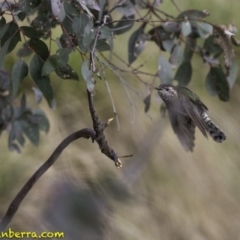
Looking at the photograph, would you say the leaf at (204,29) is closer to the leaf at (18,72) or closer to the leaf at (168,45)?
the leaf at (168,45)

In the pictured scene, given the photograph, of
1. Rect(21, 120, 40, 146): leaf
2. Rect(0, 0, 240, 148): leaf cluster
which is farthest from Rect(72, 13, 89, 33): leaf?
Rect(21, 120, 40, 146): leaf

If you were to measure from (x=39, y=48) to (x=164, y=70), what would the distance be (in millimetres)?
537

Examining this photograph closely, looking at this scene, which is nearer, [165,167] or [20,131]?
[20,131]

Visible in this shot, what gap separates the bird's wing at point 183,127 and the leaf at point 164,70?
10cm

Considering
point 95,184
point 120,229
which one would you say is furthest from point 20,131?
point 120,229

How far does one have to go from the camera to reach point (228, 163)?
11.4ft

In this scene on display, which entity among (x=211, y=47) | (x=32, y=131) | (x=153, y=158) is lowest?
(x=153, y=158)

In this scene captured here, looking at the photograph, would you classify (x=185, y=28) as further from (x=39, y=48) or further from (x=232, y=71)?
(x=39, y=48)

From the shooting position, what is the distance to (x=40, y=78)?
117 centimetres

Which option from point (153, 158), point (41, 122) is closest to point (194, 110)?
point (41, 122)

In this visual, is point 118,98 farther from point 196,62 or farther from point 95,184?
point 95,184

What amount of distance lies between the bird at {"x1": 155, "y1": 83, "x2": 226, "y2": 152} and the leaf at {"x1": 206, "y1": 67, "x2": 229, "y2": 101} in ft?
0.20

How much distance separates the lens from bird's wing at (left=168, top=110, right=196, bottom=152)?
5.50 feet

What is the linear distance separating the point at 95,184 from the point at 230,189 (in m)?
2.02
